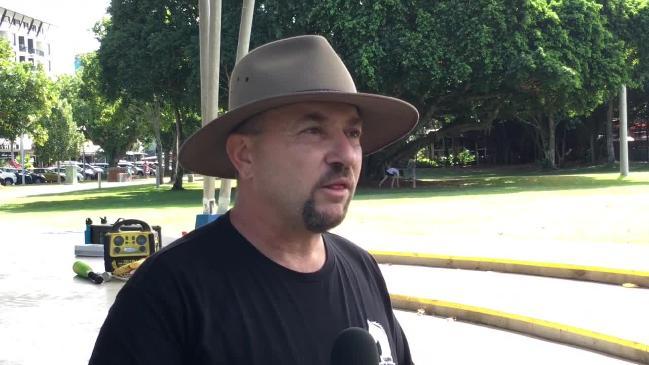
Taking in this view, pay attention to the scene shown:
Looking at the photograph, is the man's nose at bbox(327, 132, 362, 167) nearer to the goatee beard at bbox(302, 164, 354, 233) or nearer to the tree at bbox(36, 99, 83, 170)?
the goatee beard at bbox(302, 164, 354, 233)

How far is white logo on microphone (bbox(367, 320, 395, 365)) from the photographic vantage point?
1887 mm

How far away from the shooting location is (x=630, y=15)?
1196 inches

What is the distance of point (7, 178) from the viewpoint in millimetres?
57375

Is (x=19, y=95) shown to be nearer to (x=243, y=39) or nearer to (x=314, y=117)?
(x=243, y=39)

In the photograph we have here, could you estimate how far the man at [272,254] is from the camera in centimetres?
164

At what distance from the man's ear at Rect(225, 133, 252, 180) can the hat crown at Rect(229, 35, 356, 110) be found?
3.9 inches

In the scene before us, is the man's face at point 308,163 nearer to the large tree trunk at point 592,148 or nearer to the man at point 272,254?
the man at point 272,254

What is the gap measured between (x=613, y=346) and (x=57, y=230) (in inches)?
A: 506

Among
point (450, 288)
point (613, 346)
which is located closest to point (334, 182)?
point (613, 346)


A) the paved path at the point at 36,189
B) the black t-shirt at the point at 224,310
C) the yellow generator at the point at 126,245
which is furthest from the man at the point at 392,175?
the black t-shirt at the point at 224,310

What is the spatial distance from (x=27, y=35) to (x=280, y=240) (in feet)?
400

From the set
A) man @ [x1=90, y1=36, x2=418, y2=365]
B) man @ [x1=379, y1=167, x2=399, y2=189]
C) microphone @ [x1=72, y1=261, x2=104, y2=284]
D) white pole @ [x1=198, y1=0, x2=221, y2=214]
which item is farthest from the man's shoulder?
man @ [x1=379, y1=167, x2=399, y2=189]

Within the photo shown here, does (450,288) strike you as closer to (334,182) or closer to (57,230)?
(334,182)

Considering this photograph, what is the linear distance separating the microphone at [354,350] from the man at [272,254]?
9.6 inches
